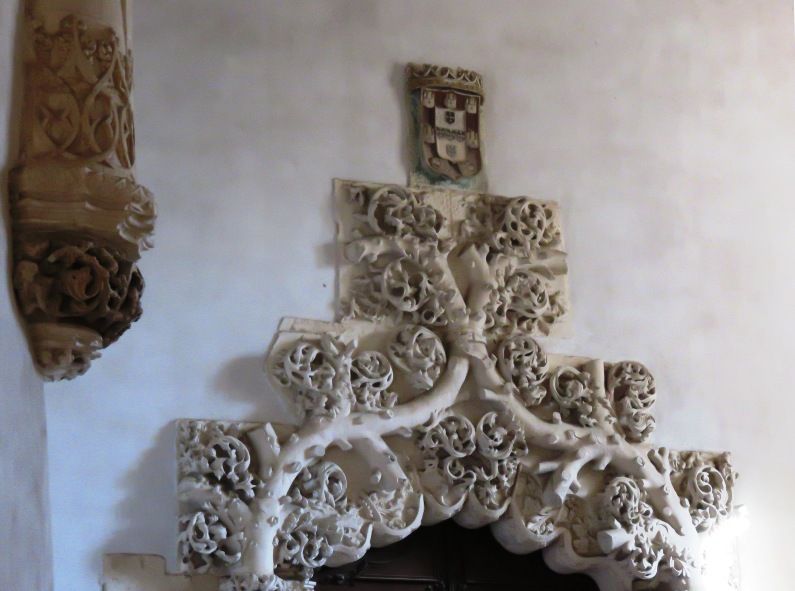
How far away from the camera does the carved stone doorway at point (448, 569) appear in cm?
496

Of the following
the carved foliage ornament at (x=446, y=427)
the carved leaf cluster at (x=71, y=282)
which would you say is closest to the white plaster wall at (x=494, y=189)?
the carved foliage ornament at (x=446, y=427)

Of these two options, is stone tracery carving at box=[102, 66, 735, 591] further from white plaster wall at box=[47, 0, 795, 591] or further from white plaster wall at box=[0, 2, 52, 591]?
white plaster wall at box=[0, 2, 52, 591]

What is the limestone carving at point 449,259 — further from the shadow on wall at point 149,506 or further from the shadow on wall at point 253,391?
the shadow on wall at point 149,506

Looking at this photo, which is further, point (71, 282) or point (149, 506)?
point (149, 506)

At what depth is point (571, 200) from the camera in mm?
5602

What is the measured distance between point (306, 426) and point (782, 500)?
202 cm

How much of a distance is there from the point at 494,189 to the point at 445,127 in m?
0.30

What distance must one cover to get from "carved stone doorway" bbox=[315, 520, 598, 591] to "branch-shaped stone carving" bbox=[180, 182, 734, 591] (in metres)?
0.13

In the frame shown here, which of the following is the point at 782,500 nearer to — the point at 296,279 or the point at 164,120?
the point at 296,279

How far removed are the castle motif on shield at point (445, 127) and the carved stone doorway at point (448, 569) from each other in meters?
1.27

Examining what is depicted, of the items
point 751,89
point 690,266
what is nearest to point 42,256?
point 690,266

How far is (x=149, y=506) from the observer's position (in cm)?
452

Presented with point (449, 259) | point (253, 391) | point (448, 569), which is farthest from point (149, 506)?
point (449, 259)

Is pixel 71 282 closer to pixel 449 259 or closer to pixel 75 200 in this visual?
pixel 75 200
